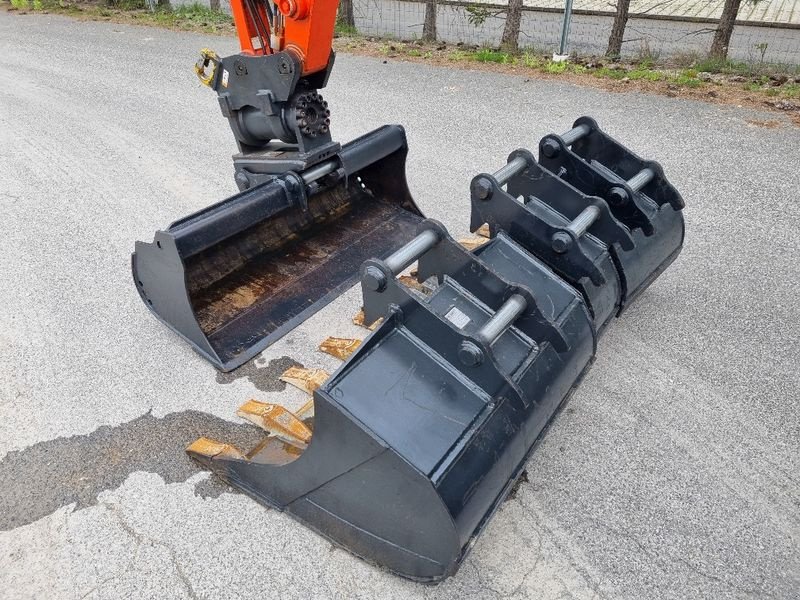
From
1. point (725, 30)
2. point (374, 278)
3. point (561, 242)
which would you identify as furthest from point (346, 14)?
point (374, 278)

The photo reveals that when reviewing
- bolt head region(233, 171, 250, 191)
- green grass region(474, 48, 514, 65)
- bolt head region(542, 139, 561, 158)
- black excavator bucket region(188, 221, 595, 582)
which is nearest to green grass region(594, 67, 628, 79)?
green grass region(474, 48, 514, 65)

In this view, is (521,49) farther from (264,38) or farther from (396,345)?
(396,345)

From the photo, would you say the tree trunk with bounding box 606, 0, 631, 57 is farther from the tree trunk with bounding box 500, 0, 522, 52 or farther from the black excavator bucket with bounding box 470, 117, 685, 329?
the black excavator bucket with bounding box 470, 117, 685, 329

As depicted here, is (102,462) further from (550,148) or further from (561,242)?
(550,148)

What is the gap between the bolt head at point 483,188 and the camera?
279 cm

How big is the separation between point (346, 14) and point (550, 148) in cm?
950

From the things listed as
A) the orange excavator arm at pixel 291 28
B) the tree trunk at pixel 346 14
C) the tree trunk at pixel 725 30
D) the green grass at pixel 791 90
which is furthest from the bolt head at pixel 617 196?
the tree trunk at pixel 346 14

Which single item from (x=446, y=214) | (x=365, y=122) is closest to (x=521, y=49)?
(x=365, y=122)

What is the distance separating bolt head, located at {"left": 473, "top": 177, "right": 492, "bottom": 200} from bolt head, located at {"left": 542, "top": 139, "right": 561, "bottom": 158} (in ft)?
1.88

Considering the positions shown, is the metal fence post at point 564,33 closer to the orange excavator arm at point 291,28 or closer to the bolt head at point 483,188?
the orange excavator arm at point 291,28

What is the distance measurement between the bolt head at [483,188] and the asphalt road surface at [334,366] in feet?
3.42

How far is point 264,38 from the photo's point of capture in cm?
373

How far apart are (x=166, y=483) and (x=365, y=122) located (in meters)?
4.83

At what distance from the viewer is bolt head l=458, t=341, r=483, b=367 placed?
6.66 ft
